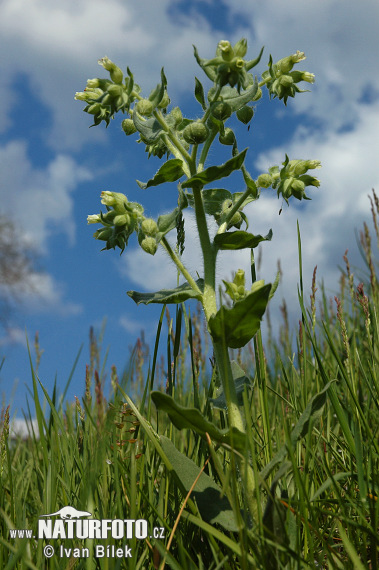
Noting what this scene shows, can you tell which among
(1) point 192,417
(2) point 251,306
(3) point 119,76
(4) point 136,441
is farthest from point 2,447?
(3) point 119,76

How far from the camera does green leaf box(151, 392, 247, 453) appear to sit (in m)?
1.60

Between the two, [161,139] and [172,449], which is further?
[161,139]

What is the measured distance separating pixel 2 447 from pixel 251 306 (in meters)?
1.01

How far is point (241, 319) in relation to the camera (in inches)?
67.5

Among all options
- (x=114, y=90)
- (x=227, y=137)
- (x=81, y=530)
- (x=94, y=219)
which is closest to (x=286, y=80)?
(x=227, y=137)

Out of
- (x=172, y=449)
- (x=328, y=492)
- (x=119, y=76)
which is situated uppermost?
(x=119, y=76)

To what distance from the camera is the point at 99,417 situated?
1.19 meters

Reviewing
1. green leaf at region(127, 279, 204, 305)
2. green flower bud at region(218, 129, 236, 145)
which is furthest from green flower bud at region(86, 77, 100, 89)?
green leaf at region(127, 279, 204, 305)

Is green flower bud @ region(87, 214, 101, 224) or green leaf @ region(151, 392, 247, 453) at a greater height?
green flower bud @ region(87, 214, 101, 224)

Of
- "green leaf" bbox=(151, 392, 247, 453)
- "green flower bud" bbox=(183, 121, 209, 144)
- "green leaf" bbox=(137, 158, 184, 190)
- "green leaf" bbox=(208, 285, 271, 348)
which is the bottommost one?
"green leaf" bbox=(151, 392, 247, 453)

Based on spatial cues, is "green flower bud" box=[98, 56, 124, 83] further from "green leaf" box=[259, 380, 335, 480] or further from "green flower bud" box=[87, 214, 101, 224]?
"green leaf" box=[259, 380, 335, 480]

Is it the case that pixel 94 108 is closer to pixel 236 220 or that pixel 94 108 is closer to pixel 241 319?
pixel 236 220

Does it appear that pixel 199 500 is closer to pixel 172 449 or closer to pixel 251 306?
pixel 172 449

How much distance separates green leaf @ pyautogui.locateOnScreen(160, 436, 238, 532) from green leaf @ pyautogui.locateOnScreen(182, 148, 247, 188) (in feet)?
2.98
